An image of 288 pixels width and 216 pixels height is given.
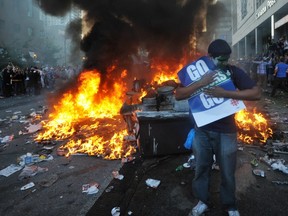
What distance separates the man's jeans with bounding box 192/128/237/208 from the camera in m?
3.07

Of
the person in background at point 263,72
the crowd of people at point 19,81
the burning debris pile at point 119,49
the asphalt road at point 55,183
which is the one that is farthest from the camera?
the crowd of people at point 19,81

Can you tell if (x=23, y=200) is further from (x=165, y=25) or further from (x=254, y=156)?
(x=165, y=25)

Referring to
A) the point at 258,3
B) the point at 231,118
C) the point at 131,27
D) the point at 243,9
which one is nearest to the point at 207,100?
the point at 231,118

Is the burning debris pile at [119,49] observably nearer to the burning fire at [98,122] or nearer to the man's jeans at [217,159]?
the burning fire at [98,122]

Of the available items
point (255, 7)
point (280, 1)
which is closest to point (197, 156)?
point (280, 1)

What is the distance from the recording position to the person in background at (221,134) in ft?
9.64

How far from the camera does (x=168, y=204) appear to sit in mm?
3777

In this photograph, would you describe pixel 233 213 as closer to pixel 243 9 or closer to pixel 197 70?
pixel 197 70

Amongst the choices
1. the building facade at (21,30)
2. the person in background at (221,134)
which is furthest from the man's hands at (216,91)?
the building facade at (21,30)

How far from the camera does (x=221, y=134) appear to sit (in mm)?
3053

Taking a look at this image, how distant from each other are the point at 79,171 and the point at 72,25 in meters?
9.39

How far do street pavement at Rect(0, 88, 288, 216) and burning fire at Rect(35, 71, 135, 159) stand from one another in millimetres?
523

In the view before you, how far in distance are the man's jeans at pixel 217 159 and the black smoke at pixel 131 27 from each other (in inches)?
Result: 313

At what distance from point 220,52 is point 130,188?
2.41 m
